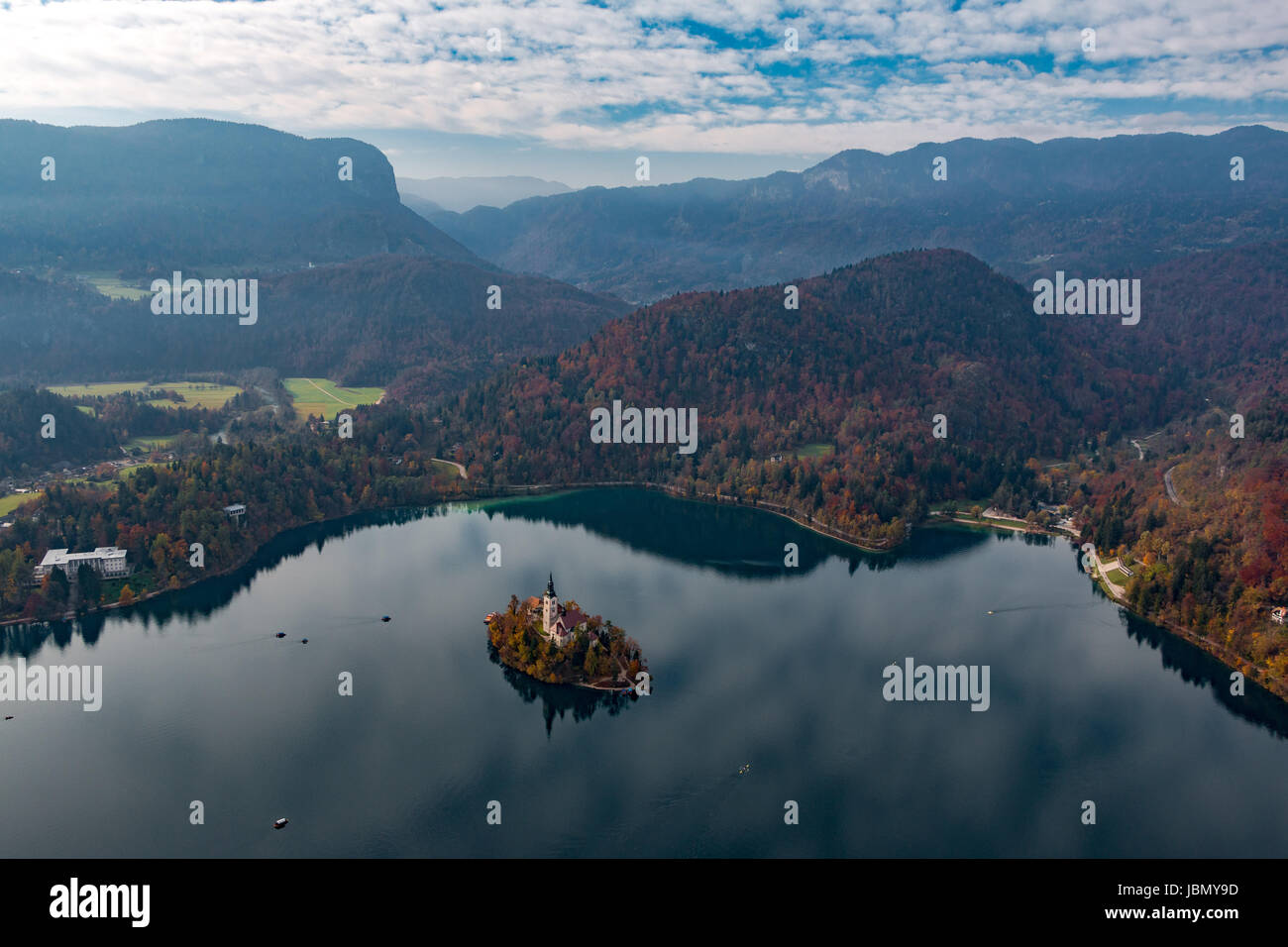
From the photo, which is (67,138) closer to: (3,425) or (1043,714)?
(3,425)

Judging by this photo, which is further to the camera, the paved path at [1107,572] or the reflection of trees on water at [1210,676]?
the paved path at [1107,572]

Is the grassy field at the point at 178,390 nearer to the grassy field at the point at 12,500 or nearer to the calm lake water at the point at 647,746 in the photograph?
the grassy field at the point at 12,500

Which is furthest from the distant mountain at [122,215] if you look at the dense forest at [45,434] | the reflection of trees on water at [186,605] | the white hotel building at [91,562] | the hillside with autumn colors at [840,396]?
the white hotel building at [91,562]

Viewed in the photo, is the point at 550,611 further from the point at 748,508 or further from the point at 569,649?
the point at 748,508

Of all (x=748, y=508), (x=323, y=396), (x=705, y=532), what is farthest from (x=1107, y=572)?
(x=323, y=396)

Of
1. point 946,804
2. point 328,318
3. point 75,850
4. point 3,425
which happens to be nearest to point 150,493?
point 3,425

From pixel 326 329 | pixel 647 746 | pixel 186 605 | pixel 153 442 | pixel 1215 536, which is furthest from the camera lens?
pixel 326 329

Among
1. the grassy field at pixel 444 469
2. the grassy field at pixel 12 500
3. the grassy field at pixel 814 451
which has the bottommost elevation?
the grassy field at pixel 12 500
